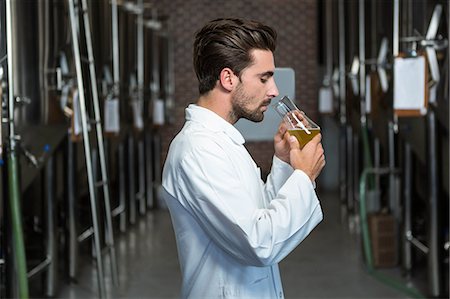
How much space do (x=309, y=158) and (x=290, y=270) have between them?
391 centimetres

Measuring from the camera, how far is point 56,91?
4957 millimetres

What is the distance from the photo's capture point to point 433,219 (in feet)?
16.0

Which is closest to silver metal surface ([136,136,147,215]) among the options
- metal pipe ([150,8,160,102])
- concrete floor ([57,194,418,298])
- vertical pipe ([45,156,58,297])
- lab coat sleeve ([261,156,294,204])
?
metal pipe ([150,8,160,102])

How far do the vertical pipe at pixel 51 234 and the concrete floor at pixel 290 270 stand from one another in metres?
0.10

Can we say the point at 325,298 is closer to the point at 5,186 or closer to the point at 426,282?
the point at 426,282

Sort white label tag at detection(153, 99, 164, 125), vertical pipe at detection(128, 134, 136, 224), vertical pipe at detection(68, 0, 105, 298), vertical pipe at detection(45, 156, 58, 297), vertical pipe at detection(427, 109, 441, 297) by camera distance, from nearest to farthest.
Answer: vertical pipe at detection(68, 0, 105, 298)
vertical pipe at detection(427, 109, 441, 297)
vertical pipe at detection(45, 156, 58, 297)
vertical pipe at detection(128, 134, 136, 224)
white label tag at detection(153, 99, 164, 125)

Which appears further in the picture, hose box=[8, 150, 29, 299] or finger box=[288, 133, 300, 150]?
hose box=[8, 150, 29, 299]

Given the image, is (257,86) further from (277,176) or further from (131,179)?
(131,179)

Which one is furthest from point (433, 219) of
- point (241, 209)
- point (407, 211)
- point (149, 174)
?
point (149, 174)

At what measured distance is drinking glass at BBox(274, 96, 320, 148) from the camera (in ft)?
6.43

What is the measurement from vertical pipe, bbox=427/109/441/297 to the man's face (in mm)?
3046

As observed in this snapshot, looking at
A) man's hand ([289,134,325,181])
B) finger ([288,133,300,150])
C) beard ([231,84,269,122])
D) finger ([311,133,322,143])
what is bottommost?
man's hand ([289,134,325,181])

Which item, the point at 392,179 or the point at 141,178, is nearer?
the point at 392,179

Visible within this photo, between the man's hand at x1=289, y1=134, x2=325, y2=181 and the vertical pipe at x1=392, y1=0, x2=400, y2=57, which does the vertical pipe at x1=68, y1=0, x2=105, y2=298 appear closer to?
the vertical pipe at x1=392, y1=0, x2=400, y2=57
